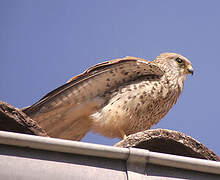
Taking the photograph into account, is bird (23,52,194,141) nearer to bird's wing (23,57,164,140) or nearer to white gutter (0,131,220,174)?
bird's wing (23,57,164,140)

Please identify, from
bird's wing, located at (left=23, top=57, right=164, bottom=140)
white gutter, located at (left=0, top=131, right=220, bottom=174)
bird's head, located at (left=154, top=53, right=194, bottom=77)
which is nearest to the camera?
white gutter, located at (left=0, top=131, right=220, bottom=174)

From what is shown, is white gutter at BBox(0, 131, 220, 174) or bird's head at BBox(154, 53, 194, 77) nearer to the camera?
white gutter at BBox(0, 131, 220, 174)

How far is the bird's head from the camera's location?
19.8 feet

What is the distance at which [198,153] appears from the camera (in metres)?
3.40

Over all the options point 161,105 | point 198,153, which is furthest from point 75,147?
point 161,105

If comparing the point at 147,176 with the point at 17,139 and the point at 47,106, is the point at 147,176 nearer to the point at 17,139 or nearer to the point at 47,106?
the point at 17,139

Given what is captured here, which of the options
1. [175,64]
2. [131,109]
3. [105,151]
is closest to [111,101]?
[131,109]

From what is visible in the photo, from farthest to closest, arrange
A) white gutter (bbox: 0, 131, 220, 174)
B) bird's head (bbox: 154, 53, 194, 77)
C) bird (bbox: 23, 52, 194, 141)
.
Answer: bird's head (bbox: 154, 53, 194, 77) → bird (bbox: 23, 52, 194, 141) → white gutter (bbox: 0, 131, 220, 174)

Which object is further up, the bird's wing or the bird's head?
the bird's head

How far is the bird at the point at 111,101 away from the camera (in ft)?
16.8

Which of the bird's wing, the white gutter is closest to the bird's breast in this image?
the bird's wing

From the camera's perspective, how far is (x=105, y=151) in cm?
287

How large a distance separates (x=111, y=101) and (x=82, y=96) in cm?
31

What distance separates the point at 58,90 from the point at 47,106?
0.20 m
